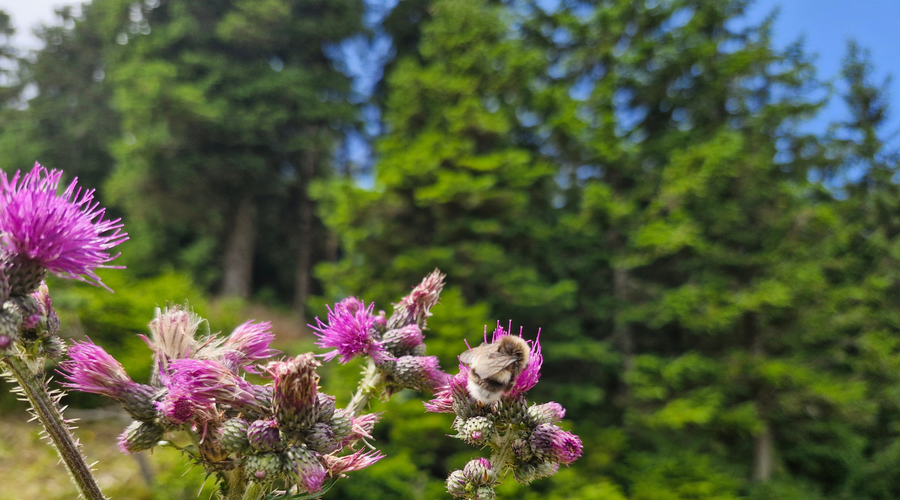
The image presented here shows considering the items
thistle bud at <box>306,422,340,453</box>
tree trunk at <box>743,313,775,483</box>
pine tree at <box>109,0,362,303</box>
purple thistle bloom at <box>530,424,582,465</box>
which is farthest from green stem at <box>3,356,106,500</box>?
pine tree at <box>109,0,362,303</box>

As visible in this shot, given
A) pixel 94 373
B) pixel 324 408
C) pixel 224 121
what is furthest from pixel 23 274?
pixel 224 121

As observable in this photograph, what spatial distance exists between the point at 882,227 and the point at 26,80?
28.6 m

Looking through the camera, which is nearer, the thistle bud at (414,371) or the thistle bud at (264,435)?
the thistle bud at (264,435)

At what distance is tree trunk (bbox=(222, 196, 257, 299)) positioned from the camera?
50.1ft

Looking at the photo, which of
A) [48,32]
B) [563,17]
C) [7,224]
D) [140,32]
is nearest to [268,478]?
[7,224]

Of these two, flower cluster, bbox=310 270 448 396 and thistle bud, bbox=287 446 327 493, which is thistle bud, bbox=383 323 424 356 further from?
thistle bud, bbox=287 446 327 493

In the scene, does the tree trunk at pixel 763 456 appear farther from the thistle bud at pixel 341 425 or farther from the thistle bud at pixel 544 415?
the thistle bud at pixel 341 425

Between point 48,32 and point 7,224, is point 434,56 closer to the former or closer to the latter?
point 7,224

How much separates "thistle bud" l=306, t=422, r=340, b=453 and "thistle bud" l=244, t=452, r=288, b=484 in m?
0.07

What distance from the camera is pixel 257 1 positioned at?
1505cm

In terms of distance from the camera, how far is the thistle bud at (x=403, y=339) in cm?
131

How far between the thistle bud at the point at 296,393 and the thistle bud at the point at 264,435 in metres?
0.02

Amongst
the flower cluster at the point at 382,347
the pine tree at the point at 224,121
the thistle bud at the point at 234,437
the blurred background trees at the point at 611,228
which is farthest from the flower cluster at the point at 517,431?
the pine tree at the point at 224,121

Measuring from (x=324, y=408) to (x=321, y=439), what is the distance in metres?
0.06
